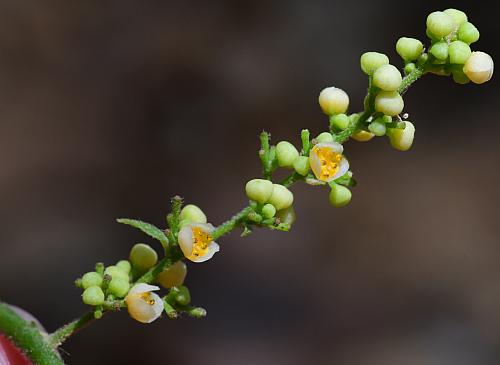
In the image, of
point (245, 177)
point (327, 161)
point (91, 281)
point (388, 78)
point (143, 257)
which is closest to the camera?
point (388, 78)

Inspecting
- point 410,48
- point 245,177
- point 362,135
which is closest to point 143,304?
point 362,135

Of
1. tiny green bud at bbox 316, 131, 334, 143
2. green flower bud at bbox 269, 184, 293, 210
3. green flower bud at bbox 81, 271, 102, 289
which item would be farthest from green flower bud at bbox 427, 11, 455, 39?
green flower bud at bbox 81, 271, 102, 289

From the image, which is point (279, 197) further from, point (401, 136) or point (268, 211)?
point (401, 136)

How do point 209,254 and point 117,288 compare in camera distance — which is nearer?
point 209,254

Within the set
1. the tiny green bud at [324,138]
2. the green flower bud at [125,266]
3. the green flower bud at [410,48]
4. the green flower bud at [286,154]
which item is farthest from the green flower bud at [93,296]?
the green flower bud at [410,48]

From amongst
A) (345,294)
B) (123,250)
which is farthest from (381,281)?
(123,250)

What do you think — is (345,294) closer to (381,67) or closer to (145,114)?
(145,114)
